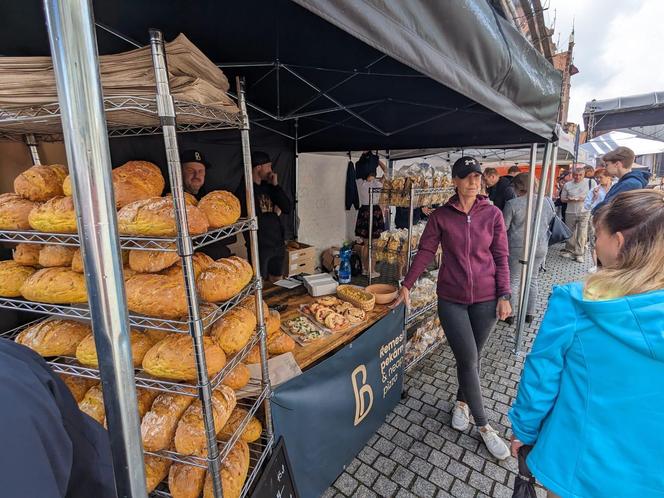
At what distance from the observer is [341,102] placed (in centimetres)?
267

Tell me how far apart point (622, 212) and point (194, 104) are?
144 cm

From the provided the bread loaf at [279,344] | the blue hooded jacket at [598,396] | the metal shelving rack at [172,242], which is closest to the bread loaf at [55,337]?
the metal shelving rack at [172,242]

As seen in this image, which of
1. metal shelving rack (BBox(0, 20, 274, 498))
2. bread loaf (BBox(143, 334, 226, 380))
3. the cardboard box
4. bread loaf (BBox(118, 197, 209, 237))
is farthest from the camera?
the cardboard box

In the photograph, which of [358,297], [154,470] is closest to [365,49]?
[358,297]

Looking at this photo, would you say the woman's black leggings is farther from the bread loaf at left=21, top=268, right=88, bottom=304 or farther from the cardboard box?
the cardboard box

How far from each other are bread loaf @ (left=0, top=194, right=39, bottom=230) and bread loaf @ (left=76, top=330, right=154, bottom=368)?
1.47 ft

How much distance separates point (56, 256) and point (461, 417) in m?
2.72

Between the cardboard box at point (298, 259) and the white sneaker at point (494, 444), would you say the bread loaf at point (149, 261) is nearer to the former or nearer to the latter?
the white sneaker at point (494, 444)

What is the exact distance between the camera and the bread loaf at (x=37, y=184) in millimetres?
1103

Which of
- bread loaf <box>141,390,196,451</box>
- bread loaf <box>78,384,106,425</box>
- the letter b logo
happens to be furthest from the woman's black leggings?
bread loaf <box>78,384,106,425</box>

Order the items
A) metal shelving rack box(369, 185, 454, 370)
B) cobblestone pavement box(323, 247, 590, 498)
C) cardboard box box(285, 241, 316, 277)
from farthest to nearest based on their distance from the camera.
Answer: cardboard box box(285, 241, 316, 277), metal shelving rack box(369, 185, 454, 370), cobblestone pavement box(323, 247, 590, 498)

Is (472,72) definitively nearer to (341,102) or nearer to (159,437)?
(341,102)

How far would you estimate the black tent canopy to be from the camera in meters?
0.97

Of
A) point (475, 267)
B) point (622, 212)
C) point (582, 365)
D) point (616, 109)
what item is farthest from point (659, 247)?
point (616, 109)
